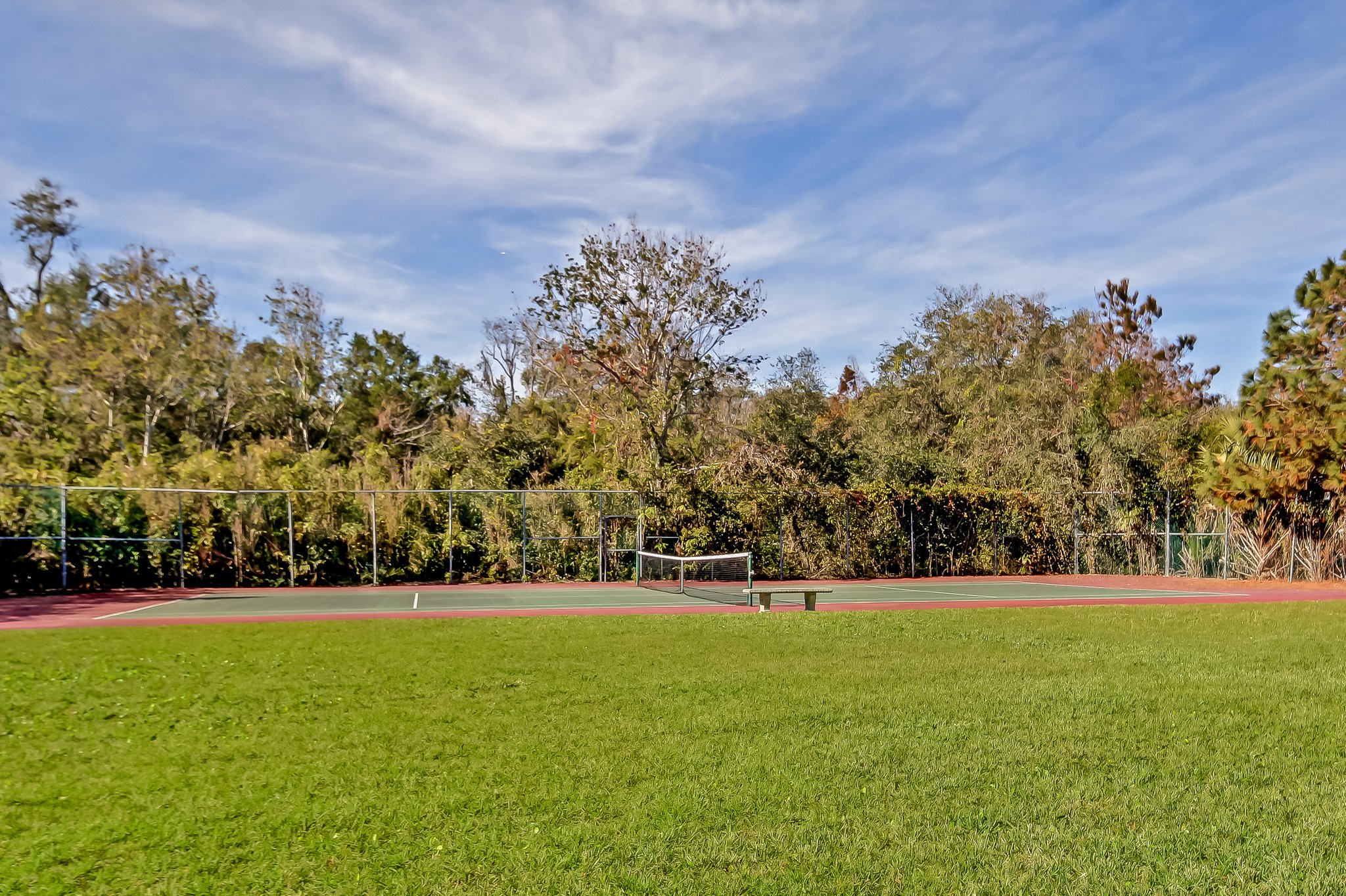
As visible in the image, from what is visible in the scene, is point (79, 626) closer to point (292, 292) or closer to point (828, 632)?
point (828, 632)

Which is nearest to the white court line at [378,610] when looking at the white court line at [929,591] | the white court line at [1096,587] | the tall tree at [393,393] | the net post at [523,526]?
the net post at [523,526]

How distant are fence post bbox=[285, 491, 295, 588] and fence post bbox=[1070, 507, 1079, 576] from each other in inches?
928

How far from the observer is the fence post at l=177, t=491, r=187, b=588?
2356 cm

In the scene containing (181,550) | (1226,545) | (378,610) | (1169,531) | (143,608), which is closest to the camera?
(378,610)

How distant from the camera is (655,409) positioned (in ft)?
105

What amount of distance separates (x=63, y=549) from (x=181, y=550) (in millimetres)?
2474

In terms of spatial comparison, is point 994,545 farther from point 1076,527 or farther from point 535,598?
point 535,598

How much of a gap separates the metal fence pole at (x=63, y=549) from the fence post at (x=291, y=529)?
15.8 ft

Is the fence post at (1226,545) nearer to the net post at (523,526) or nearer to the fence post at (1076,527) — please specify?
the fence post at (1076,527)

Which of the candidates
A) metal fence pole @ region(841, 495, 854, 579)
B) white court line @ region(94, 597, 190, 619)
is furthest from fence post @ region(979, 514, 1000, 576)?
white court line @ region(94, 597, 190, 619)

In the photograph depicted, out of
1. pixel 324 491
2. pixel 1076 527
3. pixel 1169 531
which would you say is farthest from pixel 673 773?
pixel 1076 527

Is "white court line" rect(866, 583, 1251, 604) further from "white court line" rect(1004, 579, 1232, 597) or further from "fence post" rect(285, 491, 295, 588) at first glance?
"fence post" rect(285, 491, 295, 588)

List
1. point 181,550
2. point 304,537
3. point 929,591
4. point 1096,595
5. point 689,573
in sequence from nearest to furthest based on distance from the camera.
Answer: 1. point 1096,595
2. point 181,550
3. point 929,591
4. point 304,537
5. point 689,573

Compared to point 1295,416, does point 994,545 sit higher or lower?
lower
